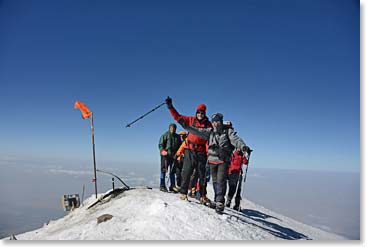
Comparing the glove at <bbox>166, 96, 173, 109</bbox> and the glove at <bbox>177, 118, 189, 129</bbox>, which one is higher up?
the glove at <bbox>166, 96, 173, 109</bbox>

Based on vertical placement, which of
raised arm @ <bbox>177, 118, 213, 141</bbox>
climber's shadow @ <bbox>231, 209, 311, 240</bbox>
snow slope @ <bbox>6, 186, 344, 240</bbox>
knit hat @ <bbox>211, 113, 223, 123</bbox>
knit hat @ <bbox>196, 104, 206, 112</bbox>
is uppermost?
knit hat @ <bbox>196, 104, 206, 112</bbox>

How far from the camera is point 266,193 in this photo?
138 meters

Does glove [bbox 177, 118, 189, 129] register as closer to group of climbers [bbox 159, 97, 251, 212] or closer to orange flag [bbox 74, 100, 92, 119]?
group of climbers [bbox 159, 97, 251, 212]

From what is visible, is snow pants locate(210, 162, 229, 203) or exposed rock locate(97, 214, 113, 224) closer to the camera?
exposed rock locate(97, 214, 113, 224)

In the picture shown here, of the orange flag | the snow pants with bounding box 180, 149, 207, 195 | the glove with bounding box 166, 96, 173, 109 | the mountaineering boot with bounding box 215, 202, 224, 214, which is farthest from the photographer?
the orange flag

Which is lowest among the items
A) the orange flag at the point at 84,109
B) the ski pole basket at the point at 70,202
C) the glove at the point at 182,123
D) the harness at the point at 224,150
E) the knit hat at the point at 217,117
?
the ski pole basket at the point at 70,202

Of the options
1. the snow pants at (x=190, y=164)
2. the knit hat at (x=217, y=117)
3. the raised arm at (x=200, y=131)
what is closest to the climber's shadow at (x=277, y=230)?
the snow pants at (x=190, y=164)

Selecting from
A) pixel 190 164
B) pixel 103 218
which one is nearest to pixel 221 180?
pixel 190 164

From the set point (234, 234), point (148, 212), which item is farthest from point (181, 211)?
point (234, 234)

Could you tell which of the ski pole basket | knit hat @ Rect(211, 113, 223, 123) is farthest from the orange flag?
knit hat @ Rect(211, 113, 223, 123)

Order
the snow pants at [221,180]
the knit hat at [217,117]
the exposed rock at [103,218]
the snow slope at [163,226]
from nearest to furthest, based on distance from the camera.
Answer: the snow slope at [163,226] → the exposed rock at [103,218] → the snow pants at [221,180] → the knit hat at [217,117]

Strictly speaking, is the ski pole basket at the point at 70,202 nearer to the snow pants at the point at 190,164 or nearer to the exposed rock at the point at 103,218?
the exposed rock at the point at 103,218

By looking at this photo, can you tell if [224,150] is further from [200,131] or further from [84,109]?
[84,109]

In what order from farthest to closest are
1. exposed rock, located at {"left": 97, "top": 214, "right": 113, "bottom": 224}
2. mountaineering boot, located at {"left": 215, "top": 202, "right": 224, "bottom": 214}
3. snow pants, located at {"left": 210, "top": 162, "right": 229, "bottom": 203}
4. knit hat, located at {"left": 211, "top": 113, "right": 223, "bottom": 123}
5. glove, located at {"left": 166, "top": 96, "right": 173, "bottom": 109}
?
knit hat, located at {"left": 211, "top": 113, "right": 223, "bottom": 123}
snow pants, located at {"left": 210, "top": 162, "right": 229, "bottom": 203}
glove, located at {"left": 166, "top": 96, "right": 173, "bottom": 109}
mountaineering boot, located at {"left": 215, "top": 202, "right": 224, "bottom": 214}
exposed rock, located at {"left": 97, "top": 214, "right": 113, "bottom": 224}
